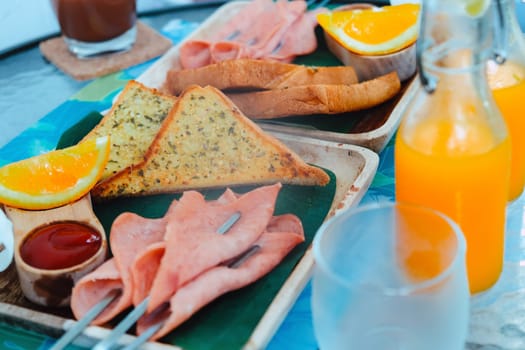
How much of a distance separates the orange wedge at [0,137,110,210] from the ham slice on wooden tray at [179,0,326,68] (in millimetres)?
587

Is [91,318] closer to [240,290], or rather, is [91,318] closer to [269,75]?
[240,290]

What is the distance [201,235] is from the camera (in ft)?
3.29

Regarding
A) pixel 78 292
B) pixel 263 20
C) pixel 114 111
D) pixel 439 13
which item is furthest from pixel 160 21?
pixel 439 13

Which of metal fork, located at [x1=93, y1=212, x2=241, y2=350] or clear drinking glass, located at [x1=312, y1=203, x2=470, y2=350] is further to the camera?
metal fork, located at [x1=93, y1=212, x2=241, y2=350]

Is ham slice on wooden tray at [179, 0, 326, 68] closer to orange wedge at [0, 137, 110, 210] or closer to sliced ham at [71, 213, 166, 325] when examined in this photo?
orange wedge at [0, 137, 110, 210]

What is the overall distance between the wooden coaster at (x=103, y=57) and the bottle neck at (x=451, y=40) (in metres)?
1.35

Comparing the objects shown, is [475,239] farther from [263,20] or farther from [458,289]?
[263,20]

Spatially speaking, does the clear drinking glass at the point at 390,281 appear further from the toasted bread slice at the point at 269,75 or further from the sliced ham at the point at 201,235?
the toasted bread slice at the point at 269,75

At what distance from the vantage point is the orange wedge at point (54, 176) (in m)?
1.16

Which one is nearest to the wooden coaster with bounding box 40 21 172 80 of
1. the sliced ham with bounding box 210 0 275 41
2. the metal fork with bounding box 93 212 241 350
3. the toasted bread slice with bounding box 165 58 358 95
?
the sliced ham with bounding box 210 0 275 41

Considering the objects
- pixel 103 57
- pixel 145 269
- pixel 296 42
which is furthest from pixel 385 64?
pixel 103 57

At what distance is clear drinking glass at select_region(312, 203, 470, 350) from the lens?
27.9 inches

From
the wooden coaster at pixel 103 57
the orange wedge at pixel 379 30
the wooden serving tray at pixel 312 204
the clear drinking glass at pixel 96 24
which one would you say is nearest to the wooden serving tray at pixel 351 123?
the wooden serving tray at pixel 312 204

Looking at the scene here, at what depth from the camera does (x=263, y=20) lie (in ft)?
6.20
